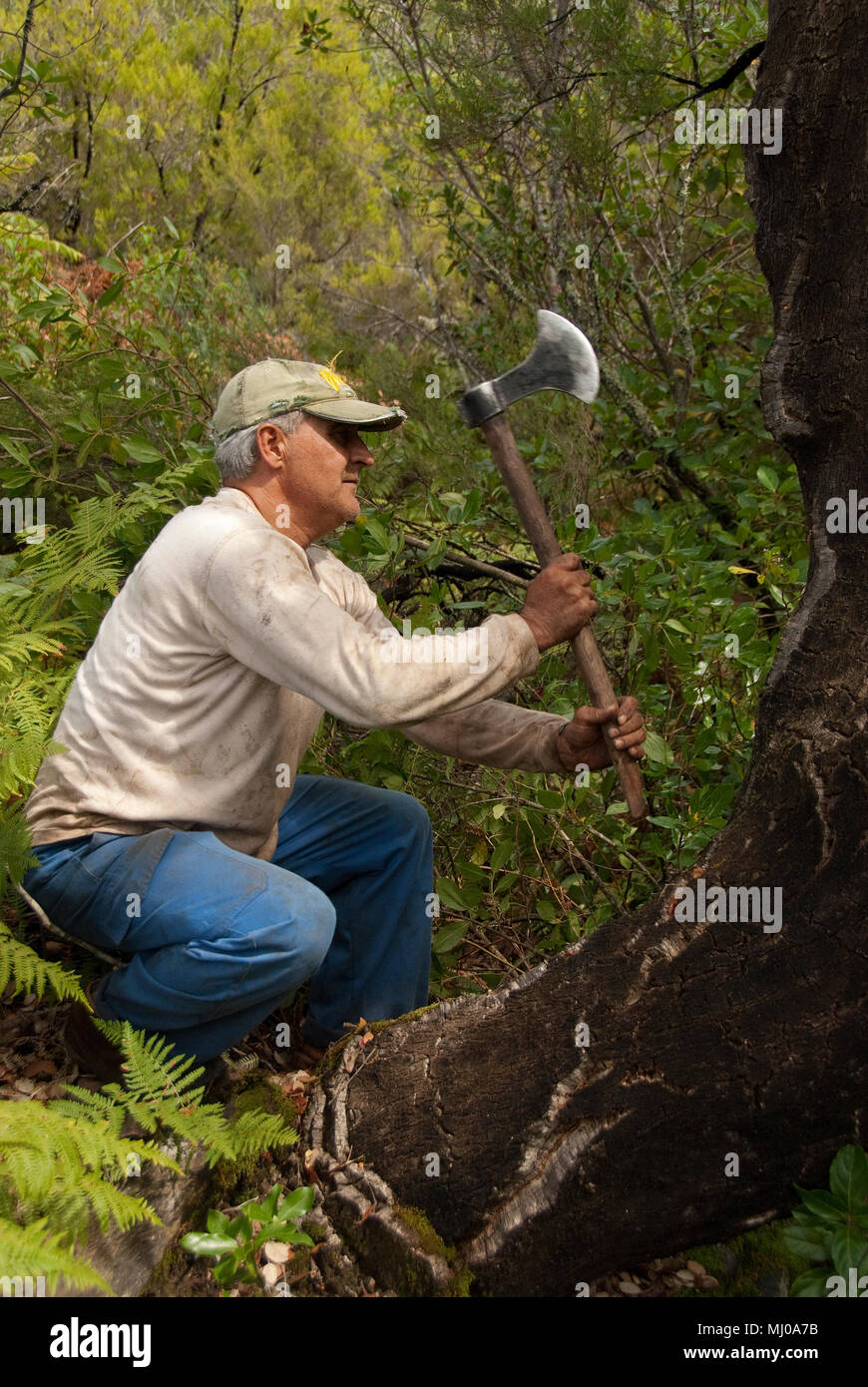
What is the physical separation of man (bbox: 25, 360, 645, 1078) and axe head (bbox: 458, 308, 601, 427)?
0.28 meters

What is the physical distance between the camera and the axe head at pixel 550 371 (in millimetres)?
2584

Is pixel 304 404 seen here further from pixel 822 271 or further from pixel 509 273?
pixel 509 273

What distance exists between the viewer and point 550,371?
2.61 meters

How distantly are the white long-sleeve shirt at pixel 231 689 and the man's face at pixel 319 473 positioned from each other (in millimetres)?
96

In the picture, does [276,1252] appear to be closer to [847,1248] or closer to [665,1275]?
[665,1275]

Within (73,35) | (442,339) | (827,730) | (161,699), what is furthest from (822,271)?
(73,35)

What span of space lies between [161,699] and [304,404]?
78cm

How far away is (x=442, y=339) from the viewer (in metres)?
7.20

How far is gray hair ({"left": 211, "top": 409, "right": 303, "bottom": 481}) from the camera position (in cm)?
273

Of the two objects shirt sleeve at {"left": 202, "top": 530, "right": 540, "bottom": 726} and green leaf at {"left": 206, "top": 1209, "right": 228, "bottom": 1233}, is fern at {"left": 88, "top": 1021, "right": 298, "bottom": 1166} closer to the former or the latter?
green leaf at {"left": 206, "top": 1209, "right": 228, "bottom": 1233}

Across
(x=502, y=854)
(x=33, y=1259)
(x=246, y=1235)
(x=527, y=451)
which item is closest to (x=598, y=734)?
(x=502, y=854)

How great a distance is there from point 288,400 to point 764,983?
1.67m

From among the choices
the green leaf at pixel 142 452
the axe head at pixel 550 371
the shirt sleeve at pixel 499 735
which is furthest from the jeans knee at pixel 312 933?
the green leaf at pixel 142 452

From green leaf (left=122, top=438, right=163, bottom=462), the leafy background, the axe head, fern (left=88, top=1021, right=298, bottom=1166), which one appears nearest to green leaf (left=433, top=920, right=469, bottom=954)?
the leafy background
